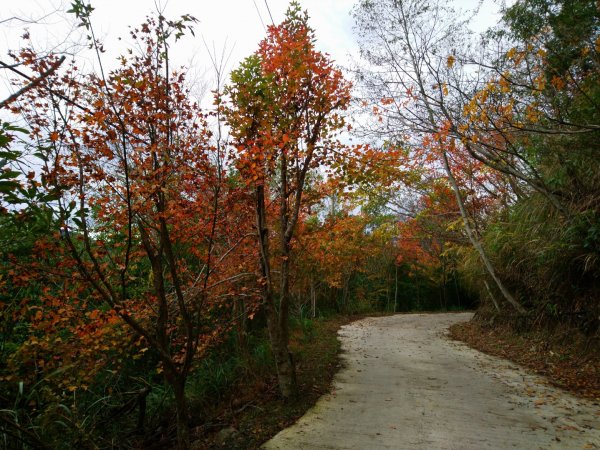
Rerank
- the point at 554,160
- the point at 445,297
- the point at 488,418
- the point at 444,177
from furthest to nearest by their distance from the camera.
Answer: the point at 445,297 < the point at 444,177 < the point at 554,160 < the point at 488,418

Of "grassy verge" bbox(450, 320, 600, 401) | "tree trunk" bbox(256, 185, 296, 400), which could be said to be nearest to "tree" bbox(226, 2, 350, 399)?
"tree trunk" bbox(256, 185, 296, 400)

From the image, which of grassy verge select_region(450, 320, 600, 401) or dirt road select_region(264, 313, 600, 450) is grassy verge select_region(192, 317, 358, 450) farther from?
grassy verge select_region(450, 320, 600, 401)

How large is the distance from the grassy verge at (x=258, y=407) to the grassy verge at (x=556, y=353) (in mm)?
3379

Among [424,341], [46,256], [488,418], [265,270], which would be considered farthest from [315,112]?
[424,341]

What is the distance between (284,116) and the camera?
4988 mm

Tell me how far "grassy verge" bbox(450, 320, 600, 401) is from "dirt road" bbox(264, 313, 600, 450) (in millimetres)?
312

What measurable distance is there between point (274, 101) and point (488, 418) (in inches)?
177

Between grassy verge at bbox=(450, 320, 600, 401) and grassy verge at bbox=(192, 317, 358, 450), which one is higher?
grassy verge at bbox=(450, 320, 600, 401)

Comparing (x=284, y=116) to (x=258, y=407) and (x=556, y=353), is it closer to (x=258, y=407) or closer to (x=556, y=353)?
(x=258, y=407)

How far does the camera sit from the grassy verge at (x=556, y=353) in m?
5.33

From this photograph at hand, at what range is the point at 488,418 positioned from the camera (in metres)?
4.34

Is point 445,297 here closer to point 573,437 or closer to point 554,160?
point 554,160

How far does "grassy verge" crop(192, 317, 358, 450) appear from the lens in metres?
4.35

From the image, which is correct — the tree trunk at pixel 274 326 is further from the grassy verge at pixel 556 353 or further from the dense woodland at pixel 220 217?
the grassy verge at pixel 556 353
